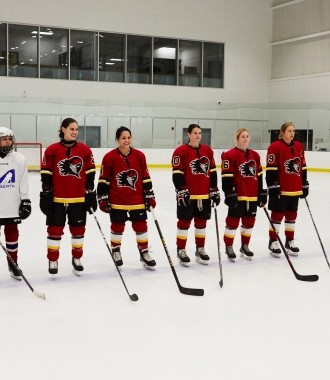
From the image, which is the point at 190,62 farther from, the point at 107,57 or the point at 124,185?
the point at 124,185

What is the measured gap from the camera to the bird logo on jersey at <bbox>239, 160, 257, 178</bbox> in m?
4.80

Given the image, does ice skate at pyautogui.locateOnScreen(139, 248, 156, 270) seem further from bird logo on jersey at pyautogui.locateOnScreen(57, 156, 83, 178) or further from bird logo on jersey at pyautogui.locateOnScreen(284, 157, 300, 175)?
bird logo on jersey at pyautogui.locateOnScreen(284, 157, 300, 175)

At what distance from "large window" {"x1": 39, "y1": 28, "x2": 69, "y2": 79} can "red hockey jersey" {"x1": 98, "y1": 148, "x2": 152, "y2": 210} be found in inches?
582

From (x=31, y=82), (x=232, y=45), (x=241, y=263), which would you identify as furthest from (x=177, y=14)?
(x=241, y=263)

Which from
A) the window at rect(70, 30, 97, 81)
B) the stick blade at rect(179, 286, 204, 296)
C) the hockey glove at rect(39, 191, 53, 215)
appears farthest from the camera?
the window at rect(70, 30, 97, 81)

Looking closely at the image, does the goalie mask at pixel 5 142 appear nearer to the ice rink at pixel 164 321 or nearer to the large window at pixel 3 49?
the ice rink at pixel 164 321

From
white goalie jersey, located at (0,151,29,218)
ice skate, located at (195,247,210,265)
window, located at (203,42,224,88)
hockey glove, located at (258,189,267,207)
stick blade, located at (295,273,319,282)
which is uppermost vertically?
window, located at (203,42,224,88)

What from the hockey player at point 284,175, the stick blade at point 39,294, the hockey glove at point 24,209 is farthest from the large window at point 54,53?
the stick blade at point 39,294

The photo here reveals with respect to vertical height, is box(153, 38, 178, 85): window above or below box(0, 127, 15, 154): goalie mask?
above

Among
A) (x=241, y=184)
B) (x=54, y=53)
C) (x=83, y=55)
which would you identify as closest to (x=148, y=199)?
(x=241, y=184)

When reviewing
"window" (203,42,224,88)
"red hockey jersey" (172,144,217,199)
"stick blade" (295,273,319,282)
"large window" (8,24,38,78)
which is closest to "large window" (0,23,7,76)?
"large window" (8,24,38,78)

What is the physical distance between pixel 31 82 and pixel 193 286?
15.2 metres

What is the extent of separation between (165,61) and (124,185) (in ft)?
53.3

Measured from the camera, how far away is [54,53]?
18.7 meters
